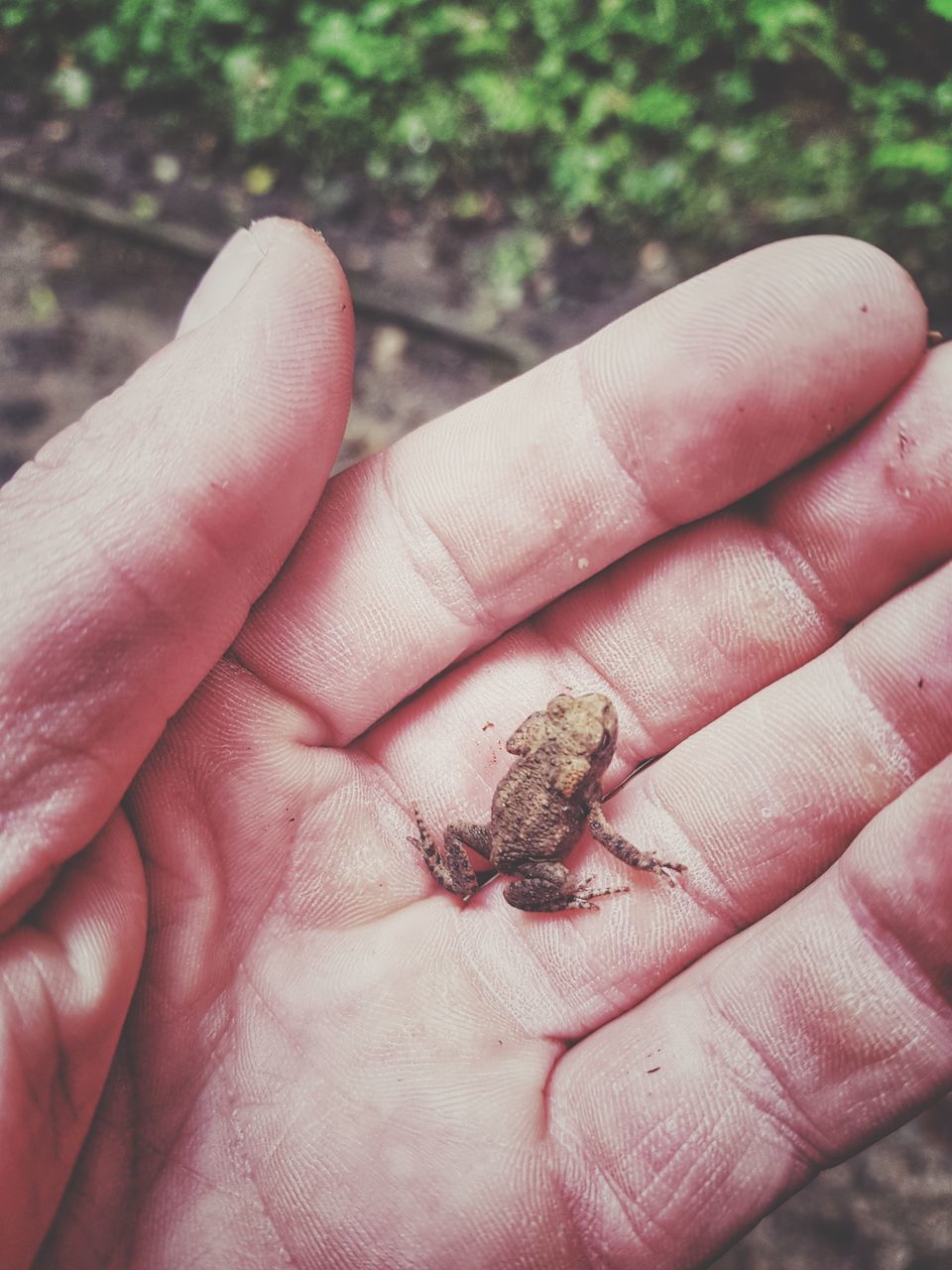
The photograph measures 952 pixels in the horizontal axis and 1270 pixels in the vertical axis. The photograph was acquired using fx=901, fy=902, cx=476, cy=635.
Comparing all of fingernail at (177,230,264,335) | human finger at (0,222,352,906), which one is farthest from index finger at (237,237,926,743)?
fingernail at (177,230,264,335)

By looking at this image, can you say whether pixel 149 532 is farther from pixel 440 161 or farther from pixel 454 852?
pixel 440 161

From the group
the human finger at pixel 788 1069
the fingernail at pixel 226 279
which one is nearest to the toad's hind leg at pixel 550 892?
the human finger at pixel 788 1069

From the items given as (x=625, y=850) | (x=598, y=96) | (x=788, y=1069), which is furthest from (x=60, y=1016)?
(x=598, y=96)

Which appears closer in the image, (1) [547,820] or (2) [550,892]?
(2) [550,892]

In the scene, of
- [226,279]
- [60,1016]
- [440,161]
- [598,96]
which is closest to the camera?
[60,1016]

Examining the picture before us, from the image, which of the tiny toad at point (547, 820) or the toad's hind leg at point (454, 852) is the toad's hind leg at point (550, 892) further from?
the toad's hind leg at point (454, 852)

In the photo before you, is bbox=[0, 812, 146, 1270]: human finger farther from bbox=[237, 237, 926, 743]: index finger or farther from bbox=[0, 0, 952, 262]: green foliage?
bbox=[0, 0, 952, 262]: green foliage

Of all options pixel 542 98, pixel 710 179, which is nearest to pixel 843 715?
pixel 710 179
